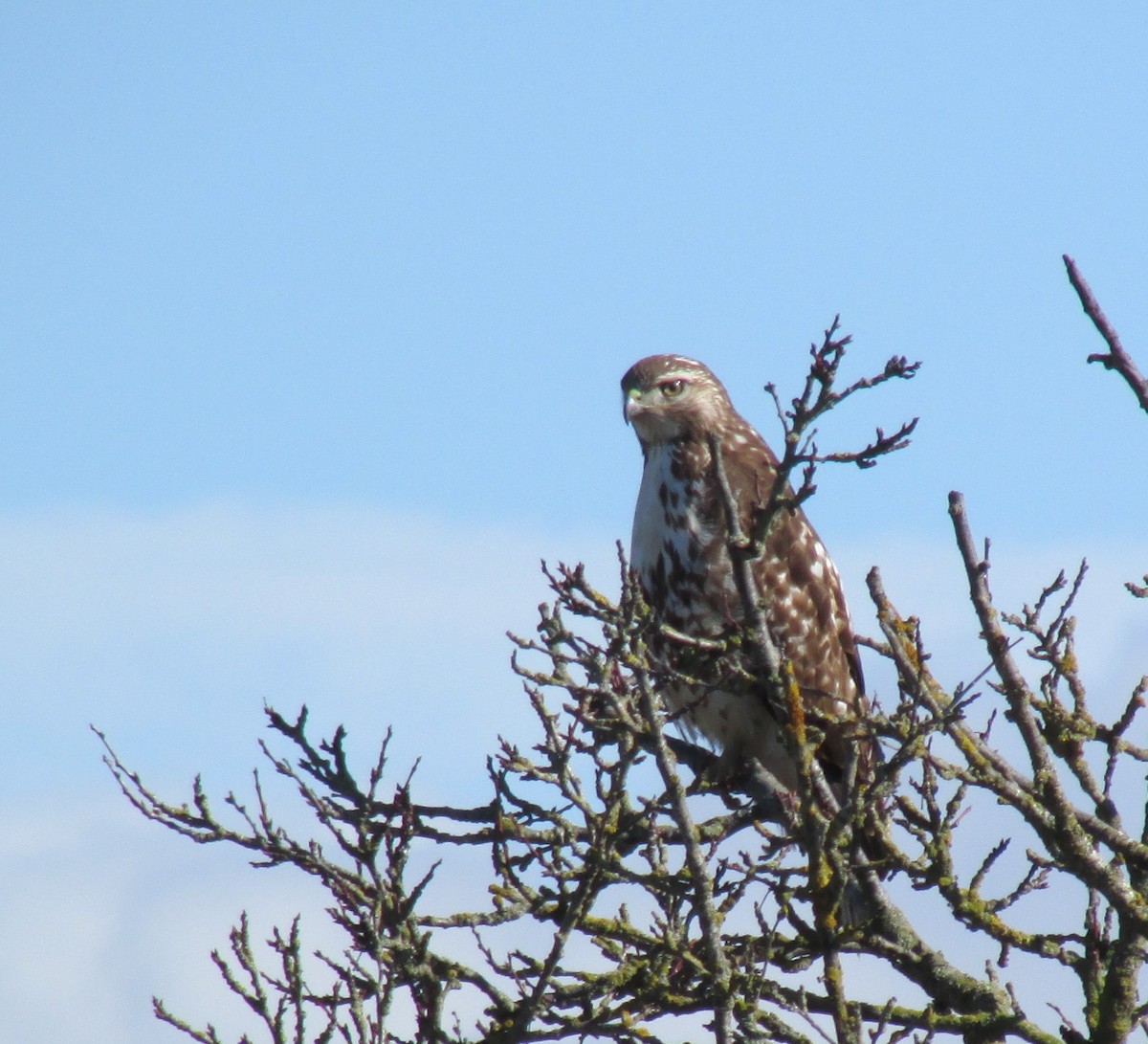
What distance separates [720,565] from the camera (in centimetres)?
742

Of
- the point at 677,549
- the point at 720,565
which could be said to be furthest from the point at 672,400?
the point at 720,565

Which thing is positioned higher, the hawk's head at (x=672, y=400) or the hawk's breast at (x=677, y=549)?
the hawk's head at (x=672, y=400)

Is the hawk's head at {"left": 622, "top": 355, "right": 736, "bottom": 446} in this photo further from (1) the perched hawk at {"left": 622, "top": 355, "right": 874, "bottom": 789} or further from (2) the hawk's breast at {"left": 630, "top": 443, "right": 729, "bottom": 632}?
(2) the hawk's breast at {"left": 630, "top": 443, "right": 729, "bottom": 632}

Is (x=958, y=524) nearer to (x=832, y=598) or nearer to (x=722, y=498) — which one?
(x=722, y=498)

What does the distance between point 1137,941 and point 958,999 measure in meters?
0.78

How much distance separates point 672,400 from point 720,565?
116 cm

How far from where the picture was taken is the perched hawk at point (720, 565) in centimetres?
743

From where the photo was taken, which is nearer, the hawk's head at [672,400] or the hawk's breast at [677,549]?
the hawk's breast at [677,549]

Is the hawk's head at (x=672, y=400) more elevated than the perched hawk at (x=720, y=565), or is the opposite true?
the hawk's head at (x=672, y=400)

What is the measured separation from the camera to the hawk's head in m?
8.15

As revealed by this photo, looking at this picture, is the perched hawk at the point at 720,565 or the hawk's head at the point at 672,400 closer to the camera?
the perched hawk at the point at 720,565

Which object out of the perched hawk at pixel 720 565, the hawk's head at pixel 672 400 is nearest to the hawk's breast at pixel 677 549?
the perched hawk at pixel 720 565

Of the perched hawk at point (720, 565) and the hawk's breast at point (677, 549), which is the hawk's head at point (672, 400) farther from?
the hawk's breast at point (677, 549)

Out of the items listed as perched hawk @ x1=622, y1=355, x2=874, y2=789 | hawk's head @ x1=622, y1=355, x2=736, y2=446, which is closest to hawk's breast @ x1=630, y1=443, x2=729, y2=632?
perched hawk @ x1=622, y1=355, x2=874, y2=789
